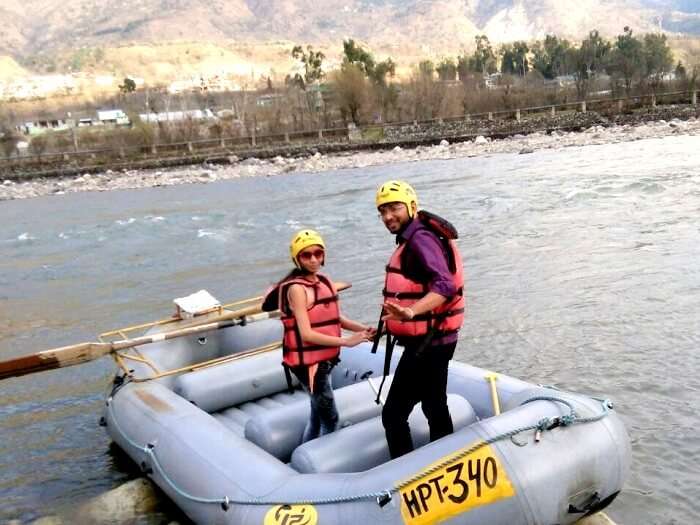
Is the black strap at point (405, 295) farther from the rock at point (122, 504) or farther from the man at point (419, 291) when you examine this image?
the rock at point (122, 504)

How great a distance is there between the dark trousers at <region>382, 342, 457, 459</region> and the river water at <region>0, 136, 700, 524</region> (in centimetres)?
141

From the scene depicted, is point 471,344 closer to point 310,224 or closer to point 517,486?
point 517,486

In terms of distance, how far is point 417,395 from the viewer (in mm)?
3748

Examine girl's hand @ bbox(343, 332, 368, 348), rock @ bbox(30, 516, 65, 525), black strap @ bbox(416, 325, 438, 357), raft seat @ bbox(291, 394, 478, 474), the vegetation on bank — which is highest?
the vegetation on bank

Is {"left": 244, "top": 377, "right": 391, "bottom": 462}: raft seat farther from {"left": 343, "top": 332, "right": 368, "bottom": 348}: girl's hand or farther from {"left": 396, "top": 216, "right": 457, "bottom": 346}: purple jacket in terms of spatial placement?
{"left": 396, "top": 216, "right": 457, "bottom": 346}: purple jacket

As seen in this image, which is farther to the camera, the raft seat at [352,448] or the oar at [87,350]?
the oar at [87,350]

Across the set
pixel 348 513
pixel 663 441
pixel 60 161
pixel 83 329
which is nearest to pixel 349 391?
pixel 348 513

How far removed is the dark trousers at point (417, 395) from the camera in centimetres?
361

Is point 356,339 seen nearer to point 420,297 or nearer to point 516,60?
point 420,297

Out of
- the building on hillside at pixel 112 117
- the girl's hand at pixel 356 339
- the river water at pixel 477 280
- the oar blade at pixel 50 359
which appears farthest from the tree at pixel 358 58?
the girl's hand at pixel 356 339

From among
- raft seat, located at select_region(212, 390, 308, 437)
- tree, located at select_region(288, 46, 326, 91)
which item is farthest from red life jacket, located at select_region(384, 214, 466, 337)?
tree, located at select_region(288, 46, 326, 91)

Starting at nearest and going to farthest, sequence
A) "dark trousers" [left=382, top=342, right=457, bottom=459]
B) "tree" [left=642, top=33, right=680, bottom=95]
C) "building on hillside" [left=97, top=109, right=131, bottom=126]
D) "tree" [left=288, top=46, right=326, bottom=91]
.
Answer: "dark trousers" [left=382, top=342, right=457, bottom=459]
"tree" [left=642, top=33, right=680, bottom=95]
"tree" [left=288, top=46, right=326, bottom=91]
"building on hillside" [left=97, top=109, right=131, bottom=126]

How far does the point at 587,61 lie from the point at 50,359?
55.1 metres

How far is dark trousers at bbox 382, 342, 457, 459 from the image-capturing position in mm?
3613
